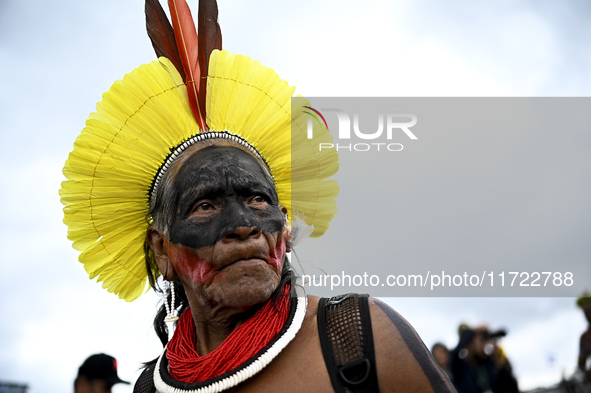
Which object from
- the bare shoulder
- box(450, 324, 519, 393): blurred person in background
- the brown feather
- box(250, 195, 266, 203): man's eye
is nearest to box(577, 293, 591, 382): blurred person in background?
box(450, 324, 519, 393): blurred person in background

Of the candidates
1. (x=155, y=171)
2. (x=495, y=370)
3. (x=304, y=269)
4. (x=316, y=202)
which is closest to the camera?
(x=304, y=269)

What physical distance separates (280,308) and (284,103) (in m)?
1.18

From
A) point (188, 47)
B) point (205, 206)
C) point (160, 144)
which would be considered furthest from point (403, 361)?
point (188, 47)

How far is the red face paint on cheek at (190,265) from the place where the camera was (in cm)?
237

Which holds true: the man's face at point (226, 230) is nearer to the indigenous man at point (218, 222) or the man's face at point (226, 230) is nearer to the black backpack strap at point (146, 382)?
the indigenous man at point (218, 222)

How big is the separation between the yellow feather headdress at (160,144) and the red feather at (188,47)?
25 mm

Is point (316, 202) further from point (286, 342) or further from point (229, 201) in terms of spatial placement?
point (286, 342)

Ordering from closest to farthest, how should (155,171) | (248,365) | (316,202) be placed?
(248,365) < (155,171) < (316,202)

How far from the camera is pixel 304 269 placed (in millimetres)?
2664

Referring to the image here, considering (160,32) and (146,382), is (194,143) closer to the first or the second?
(160,32)

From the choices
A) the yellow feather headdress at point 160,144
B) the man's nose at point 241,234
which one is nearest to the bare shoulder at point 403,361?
the man's nose at point 241,234

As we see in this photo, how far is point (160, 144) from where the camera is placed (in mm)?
2881

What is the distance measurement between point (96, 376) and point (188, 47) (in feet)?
10.8

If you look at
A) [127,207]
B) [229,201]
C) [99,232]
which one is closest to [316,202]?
[229,201]
